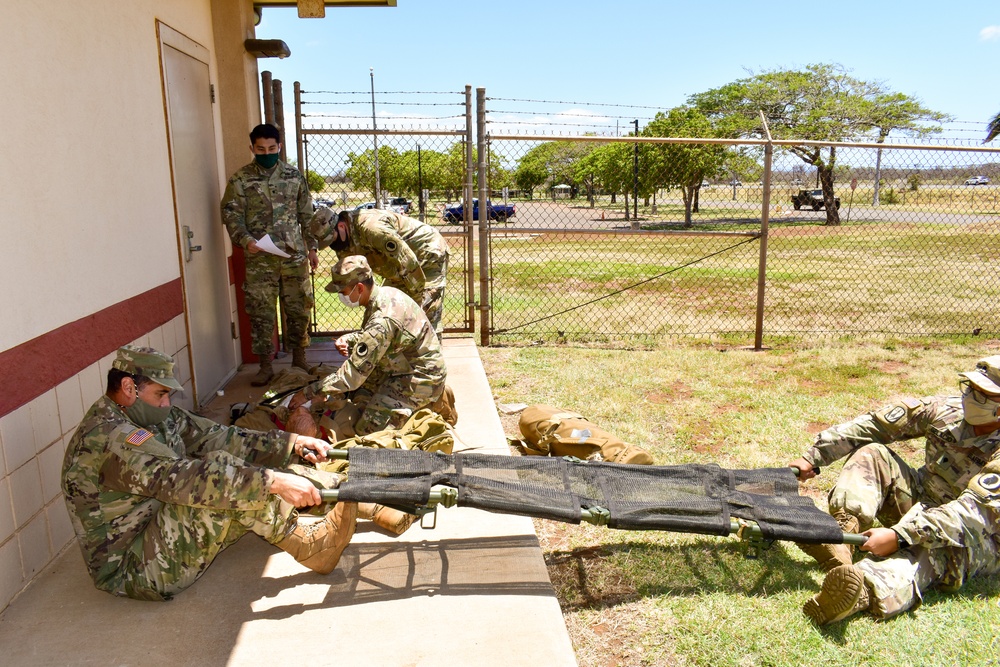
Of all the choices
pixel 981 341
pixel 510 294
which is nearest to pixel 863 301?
pixel 981 341

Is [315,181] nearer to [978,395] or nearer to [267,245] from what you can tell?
[267,245]

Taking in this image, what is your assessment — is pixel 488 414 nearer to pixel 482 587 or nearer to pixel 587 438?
pixel 587 438

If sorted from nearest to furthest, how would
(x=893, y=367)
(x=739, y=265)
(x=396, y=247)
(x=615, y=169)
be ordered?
(x=396, y=247) < (x=893, y=367) < (x=739, y=265) < (x=615, y=169)

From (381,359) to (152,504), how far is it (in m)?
1.58

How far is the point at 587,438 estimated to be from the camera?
4.50m

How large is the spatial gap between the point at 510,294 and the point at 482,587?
28.2 feet

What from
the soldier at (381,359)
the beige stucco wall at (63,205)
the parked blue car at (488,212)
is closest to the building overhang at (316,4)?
the parked blue car at (488,212)

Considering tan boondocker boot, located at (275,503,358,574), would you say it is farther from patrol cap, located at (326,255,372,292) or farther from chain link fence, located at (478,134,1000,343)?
chain link fence, located at (478,134,1000,343)

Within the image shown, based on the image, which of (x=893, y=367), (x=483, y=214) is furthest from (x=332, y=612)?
(x=893, y=367)

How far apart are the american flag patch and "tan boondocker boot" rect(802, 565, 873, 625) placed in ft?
9.05

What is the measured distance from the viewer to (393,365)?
4.34 meters

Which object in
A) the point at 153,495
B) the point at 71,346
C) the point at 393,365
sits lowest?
the point at 153,495

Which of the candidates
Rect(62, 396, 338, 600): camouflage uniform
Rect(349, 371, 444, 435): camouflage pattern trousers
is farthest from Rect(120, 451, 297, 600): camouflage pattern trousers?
Rect(349, 371, 444, 435): camouflage pattern trousers

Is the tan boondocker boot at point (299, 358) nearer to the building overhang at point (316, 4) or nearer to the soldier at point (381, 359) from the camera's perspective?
the soldier at point (381, 359)
